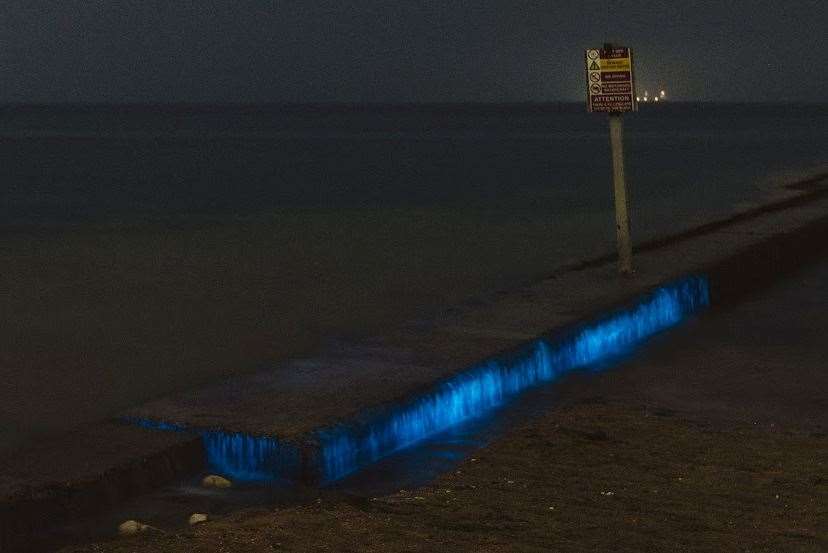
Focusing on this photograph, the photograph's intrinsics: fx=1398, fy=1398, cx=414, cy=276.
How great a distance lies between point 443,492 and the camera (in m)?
5.71

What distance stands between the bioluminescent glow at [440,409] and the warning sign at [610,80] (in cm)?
140

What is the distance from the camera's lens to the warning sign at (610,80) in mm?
10031

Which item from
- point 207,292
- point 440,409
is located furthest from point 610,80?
point 207,292

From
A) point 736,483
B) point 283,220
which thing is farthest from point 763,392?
point 283,220

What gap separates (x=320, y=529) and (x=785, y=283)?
8194 mm

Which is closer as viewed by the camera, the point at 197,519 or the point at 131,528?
the point at 131,528

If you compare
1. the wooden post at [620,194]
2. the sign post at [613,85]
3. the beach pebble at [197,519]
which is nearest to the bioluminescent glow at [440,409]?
the beach pebble at [197,519]

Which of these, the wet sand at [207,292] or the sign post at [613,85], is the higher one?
the sign post at [613,85]

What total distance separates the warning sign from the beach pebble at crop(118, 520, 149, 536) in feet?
18.3

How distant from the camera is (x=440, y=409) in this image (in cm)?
695

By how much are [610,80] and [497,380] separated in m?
3.37

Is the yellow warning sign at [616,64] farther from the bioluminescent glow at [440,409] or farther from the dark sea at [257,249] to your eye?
the dark sea at [257,249]

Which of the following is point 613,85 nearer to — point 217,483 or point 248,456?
point 248,456

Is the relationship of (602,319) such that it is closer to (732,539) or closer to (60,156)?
(732,539)
